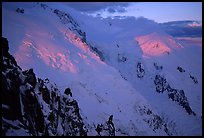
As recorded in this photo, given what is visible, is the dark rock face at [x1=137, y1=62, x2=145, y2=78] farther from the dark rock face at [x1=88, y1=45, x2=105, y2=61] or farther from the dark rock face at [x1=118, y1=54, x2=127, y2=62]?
the dark rock face at [x1=88, y1=45, x2=105, y2=61]

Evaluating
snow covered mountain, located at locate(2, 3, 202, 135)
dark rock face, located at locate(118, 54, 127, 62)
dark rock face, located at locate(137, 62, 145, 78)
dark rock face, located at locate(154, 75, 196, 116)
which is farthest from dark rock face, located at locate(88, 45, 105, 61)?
dark rock face, located at locate(154, 75, 196, 116)

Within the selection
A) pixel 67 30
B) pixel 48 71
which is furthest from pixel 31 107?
pixel 67 30

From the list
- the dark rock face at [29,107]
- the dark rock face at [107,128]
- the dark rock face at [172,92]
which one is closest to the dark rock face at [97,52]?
the dark rock face at [172,92]

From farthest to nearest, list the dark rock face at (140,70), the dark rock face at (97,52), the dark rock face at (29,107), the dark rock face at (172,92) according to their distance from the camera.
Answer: the dark rock face at (140,70)
the dark rock face at (172,92)
the dark rock face at (97,52)
the dark rock face at (29,107)

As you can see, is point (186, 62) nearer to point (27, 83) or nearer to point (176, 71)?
point (176, 71)

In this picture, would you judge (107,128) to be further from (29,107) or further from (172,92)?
(172,92)

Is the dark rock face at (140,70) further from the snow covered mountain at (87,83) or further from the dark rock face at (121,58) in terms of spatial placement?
the dark rock face at (121,58)

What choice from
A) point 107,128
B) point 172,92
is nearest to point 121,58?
point 172,92
